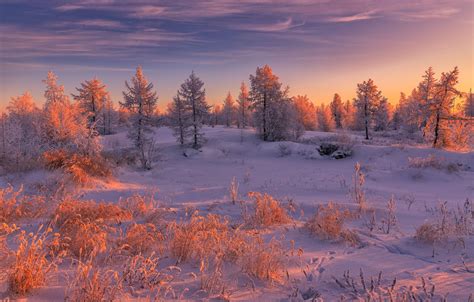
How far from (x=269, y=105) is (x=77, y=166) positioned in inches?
958

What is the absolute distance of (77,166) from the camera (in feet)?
38.8

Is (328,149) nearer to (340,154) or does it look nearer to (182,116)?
(340,154)

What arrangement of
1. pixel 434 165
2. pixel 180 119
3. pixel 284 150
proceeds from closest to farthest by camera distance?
pixel 434 165, pixel 284 150, pixel 180 119

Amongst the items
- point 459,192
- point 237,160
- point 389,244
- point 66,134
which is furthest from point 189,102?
point 389,244

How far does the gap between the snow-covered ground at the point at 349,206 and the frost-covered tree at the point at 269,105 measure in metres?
8.36

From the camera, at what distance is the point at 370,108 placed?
40656 millimetres

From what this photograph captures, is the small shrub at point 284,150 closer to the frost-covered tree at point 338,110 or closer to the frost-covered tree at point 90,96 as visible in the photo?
the frost-covered tree at point 90,96

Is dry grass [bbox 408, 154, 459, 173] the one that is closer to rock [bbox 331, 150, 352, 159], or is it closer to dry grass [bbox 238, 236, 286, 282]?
rock [bbox 331, 150, 352, 159]

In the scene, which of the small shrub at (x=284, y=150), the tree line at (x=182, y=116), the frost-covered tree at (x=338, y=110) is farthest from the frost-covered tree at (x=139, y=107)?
the frost-covered tree at (x=338, y=110)

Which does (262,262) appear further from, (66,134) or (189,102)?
(66,134)

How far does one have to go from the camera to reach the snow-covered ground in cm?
348

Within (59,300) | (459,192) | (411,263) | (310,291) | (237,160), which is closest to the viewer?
(59,300)

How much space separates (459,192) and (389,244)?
31.8 feet

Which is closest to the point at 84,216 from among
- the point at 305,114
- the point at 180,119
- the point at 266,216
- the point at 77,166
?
the point at 266,216
